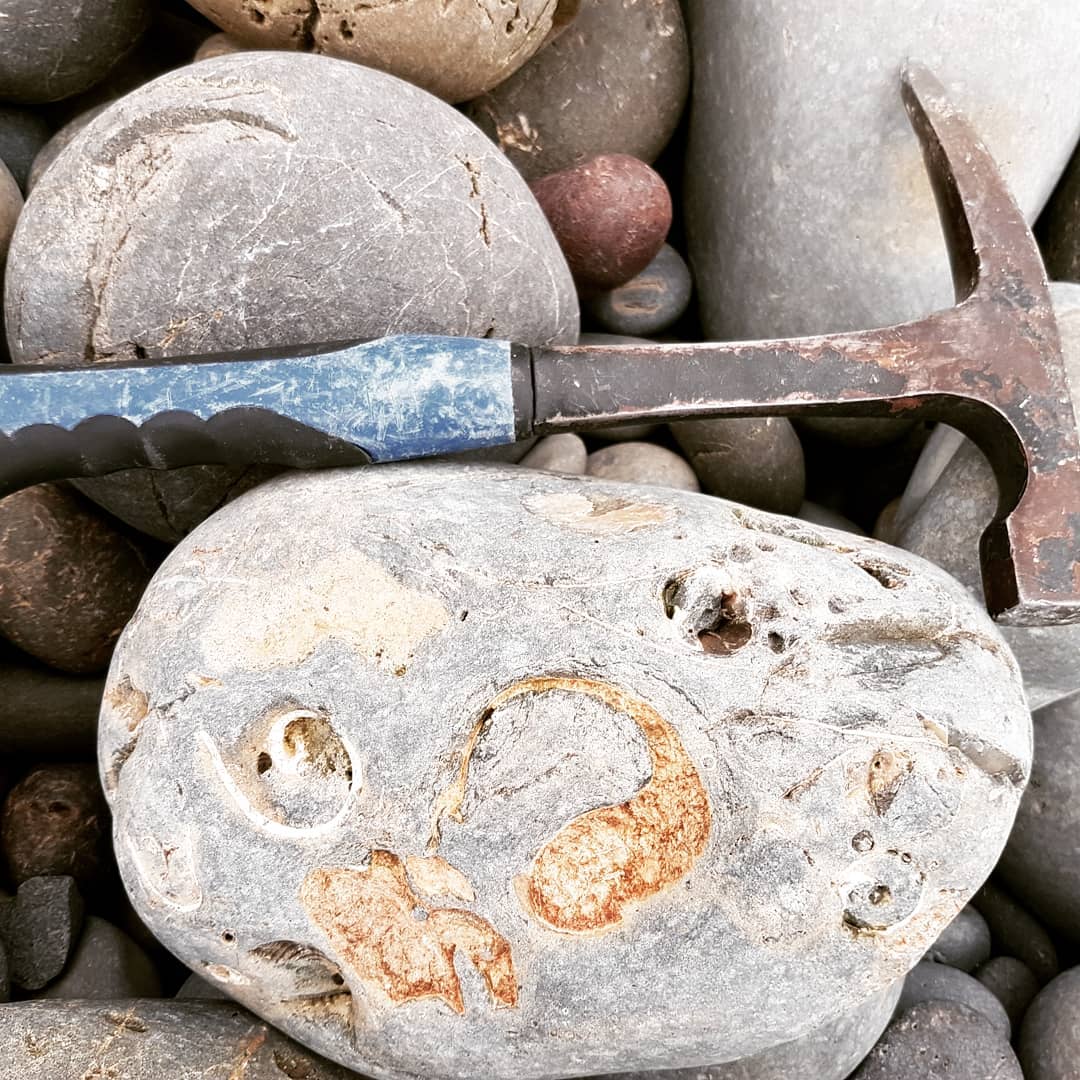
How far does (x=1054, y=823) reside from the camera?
1.66 metres

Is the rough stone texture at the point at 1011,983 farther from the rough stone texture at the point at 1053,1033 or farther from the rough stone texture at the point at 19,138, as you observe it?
the rough stone texture at the point at 19,138

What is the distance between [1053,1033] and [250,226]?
5.75 ft

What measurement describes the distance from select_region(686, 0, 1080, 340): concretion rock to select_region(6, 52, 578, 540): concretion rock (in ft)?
2.05

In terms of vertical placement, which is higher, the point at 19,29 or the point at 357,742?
the point at 19,29

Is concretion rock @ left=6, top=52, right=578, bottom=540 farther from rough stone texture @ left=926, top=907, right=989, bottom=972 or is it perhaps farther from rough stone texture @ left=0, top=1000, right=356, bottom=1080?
rough stone texture @ left=926, top=907, right=989, bottom=972

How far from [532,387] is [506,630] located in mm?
388

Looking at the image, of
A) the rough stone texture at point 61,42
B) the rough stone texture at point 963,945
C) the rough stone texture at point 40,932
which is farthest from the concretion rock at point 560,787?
the rough stone texture at point 61,42

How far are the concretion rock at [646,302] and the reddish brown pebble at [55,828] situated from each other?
1.29 metres

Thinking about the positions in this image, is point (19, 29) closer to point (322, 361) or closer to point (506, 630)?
point (322, 361)

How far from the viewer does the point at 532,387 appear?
1331 mm

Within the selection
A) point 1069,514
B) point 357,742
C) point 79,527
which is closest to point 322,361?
point 357,742

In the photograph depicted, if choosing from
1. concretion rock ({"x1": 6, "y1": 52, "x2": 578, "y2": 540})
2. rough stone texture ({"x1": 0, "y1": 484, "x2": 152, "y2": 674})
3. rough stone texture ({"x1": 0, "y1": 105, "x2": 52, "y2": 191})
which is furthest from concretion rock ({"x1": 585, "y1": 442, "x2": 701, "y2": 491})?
rough stone texture ({"x1": 0, "y1": 105, "x2": 52, "y2": 191})

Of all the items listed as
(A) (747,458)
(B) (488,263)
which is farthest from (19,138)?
(A) (747,458)

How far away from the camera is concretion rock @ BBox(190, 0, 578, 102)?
152 centimetres
